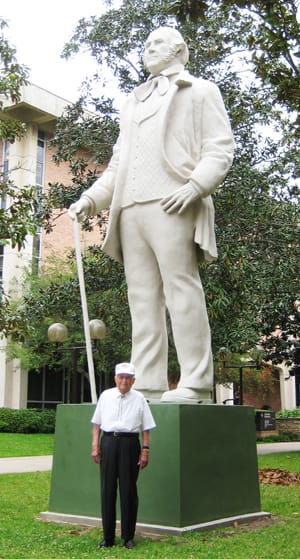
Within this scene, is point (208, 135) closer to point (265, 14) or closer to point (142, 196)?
point (142, 196)

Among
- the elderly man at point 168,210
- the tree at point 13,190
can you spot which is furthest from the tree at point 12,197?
the elderly man at point 168,210

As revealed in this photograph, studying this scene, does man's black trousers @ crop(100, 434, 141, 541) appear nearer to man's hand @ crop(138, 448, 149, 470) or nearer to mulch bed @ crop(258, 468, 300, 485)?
man's hand @ crop(138, 448, 149, 470)

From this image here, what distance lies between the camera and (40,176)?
31844 millimetres

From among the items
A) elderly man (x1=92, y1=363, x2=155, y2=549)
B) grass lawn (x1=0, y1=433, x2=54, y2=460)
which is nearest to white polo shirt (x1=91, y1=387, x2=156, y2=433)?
elderly man (x1=92, y1=363, x2=155, y2=549)

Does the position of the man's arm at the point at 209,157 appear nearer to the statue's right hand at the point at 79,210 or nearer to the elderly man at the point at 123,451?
the statue's right hand at the point at 79,210

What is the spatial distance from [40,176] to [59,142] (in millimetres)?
16604

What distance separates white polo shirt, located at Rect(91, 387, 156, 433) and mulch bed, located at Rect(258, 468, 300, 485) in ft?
18.4

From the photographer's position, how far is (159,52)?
6.68m

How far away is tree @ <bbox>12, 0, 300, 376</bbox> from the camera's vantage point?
1309cm

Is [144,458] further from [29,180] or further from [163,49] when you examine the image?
[29,180]

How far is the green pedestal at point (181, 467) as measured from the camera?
568 centimetres

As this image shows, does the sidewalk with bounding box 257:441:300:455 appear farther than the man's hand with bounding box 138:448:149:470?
Yes

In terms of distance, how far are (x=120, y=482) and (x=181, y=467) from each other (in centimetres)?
58

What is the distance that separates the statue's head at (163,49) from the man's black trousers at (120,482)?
137 inches
